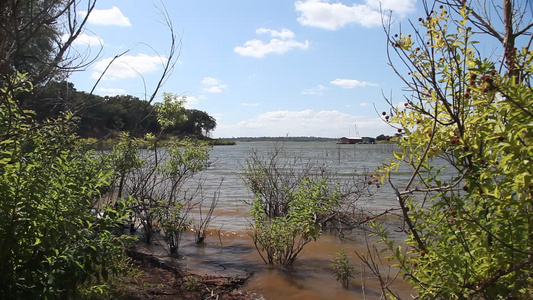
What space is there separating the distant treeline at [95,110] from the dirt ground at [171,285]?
1997 mm

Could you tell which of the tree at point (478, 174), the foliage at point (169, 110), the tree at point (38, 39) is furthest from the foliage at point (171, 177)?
the tree at point (478, 174)

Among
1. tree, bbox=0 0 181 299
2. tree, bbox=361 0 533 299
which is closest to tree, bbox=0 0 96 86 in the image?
tree, bbox=0 0 181 299

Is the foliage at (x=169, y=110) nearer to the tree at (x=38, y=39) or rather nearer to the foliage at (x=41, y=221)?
the tree at (x=38, y=39)

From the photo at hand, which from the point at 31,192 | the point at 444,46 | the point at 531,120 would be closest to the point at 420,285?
the point at 531,120

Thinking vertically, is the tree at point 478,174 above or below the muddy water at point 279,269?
above

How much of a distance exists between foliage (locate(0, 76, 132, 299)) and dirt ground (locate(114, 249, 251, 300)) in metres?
1.61

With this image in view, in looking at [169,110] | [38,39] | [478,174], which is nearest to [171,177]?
[169,110]

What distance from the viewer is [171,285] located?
5840mm

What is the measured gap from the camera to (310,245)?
9.32 metres

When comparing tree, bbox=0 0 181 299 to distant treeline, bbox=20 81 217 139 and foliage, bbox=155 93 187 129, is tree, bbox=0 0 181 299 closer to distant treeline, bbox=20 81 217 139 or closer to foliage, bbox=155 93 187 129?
distant treeline, bbox=20 81 217 139

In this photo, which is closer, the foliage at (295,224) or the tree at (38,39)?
the tree at (38,39)

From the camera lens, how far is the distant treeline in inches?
171

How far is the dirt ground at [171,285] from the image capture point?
529 cm

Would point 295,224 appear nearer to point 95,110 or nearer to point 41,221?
point 41,221
